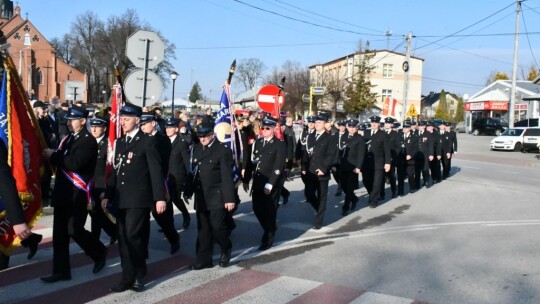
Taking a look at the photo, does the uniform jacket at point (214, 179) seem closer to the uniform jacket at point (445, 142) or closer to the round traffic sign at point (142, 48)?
the round traffic sign at point (142, 48)

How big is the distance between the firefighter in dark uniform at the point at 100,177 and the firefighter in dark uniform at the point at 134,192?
1.71 feet

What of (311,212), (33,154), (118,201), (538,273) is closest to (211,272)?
(118,201)

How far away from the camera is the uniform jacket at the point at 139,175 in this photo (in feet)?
19.6

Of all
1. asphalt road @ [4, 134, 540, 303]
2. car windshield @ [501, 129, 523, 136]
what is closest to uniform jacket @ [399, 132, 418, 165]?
asphalt road @ [4, 134, 540, 303]

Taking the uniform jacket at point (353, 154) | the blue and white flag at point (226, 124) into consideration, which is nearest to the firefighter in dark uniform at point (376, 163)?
the uniform jacket at point (353, 154)

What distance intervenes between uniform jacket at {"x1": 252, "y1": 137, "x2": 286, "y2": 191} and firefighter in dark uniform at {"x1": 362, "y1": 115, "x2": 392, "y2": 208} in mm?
4693

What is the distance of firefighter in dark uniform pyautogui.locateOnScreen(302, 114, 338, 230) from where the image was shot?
386 inches

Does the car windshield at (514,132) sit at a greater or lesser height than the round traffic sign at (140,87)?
lesser

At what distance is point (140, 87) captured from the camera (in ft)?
31.6

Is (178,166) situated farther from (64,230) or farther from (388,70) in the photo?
(388,70)

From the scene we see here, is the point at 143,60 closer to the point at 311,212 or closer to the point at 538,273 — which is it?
the point at 311,212

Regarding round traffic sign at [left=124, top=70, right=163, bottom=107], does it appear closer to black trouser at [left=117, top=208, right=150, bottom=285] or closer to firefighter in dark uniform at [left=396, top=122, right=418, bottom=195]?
black trouser at [left=117, top=208, right=150, bottom=285]

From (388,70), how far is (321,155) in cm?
7133

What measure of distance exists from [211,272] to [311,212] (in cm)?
487
